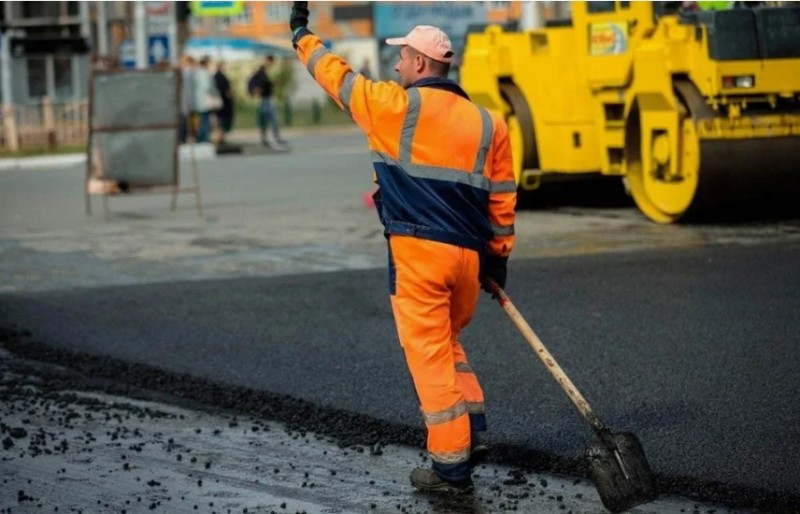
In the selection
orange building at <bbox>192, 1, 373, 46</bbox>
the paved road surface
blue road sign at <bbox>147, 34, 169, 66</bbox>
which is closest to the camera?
the paved road surface

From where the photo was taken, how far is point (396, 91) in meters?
→ 5.66

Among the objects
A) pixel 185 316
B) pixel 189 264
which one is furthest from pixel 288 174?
pixel 185 316

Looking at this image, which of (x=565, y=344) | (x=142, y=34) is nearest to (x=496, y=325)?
(x=565, y=344)

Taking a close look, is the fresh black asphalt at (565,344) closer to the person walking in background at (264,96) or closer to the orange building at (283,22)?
the person walking in background at (264,96)

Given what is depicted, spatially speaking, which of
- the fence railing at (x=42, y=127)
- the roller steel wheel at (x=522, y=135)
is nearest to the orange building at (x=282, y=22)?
the fence railing at (x=42, y=127)

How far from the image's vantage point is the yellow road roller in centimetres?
1320

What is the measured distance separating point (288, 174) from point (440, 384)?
1794 centimetres

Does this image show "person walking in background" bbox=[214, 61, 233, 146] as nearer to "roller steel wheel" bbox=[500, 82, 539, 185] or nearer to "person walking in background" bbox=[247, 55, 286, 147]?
"person walking in background" bbox=[247, 55, 286, 147]

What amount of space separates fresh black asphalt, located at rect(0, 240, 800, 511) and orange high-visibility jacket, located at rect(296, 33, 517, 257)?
109 cm

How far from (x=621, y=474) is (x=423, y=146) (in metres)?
1.29

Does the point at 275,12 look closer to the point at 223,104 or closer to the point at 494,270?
the point at 223,104

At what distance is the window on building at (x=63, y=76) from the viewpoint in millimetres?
51406

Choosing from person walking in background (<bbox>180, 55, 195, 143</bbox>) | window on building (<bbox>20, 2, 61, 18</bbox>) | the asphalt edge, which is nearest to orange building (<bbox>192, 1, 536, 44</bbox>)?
Answer: window on building (<bbox>20, 2, 61, 18</bbox>)

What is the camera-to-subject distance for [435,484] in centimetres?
577
